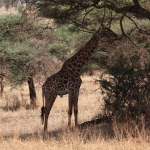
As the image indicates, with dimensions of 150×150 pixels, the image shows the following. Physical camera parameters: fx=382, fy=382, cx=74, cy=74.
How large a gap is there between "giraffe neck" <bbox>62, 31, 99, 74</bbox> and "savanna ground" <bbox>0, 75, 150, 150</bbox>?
983mm

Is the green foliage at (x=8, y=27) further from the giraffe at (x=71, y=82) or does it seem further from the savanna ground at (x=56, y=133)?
the giraffe at (x=71, y=82)

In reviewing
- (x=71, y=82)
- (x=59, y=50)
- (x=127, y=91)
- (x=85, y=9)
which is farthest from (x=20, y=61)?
(x=59, y=50)

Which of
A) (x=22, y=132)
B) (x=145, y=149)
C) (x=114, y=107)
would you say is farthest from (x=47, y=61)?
(x=145, y=149)

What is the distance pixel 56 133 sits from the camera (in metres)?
8.59

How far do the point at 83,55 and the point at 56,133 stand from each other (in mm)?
1993

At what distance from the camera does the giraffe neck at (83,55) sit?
361 inches

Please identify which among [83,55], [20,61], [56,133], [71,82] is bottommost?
[56,133]

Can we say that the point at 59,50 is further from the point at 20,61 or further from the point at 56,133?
the point at 56,133

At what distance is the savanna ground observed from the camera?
251 inches

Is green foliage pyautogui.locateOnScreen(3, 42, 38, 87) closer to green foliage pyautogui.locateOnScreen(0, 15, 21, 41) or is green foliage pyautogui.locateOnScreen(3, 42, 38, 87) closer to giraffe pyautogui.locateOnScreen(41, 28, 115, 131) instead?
green foliage pyautogui.locateOnScreen(0, 15, 21, 41)

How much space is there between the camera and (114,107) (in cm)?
844

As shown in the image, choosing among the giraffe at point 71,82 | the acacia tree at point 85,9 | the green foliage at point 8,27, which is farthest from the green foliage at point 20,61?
the giraffe at point 71,82

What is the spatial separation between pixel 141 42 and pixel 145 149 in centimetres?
1001

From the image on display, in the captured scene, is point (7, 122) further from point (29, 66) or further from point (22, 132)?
point (29, 66)
